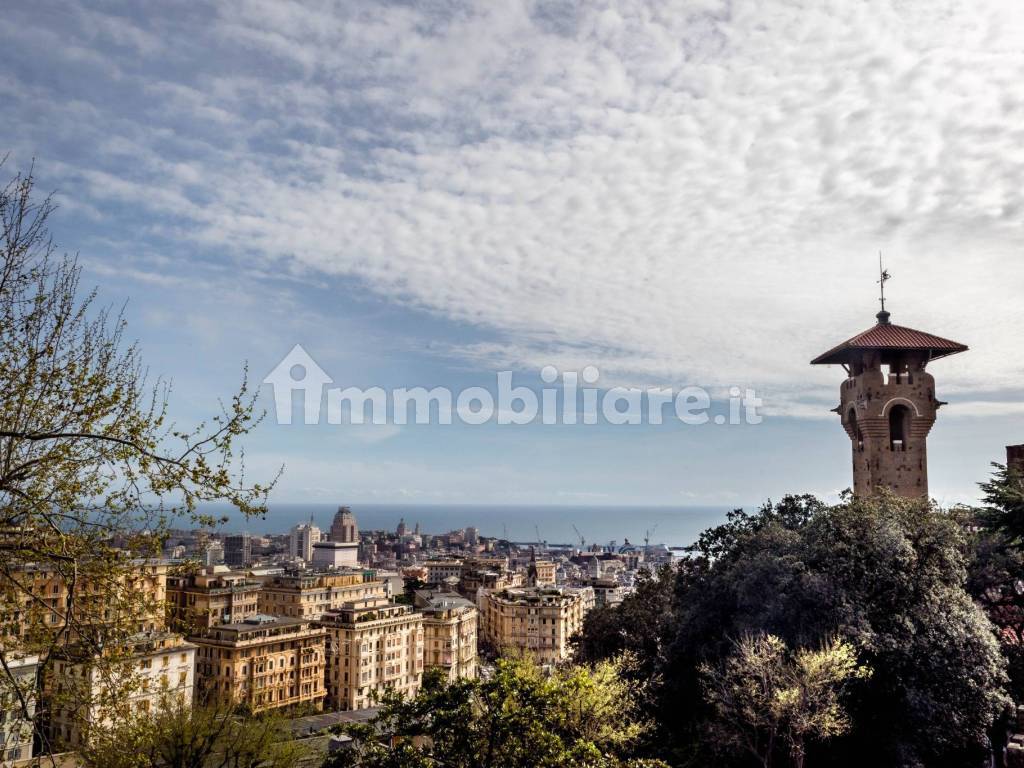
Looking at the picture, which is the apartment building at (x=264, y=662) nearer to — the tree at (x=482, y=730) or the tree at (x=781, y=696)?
the tree at (x=781, y=696)

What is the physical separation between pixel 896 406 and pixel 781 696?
48.5ft

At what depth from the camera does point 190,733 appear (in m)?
25.5

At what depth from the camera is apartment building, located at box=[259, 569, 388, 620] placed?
6812 cm

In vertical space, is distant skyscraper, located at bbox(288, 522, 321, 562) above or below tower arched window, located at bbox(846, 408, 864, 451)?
below

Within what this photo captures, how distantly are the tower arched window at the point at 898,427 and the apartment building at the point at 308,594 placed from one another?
4952cm

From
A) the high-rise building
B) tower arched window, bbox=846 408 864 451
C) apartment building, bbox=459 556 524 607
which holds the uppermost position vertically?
tower arched window, bbox=846 408 864 451

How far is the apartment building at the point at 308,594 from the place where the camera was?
6812 centimetres

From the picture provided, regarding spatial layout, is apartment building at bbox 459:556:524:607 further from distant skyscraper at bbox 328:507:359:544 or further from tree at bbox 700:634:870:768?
distant skyscraper at bbox 328:507:359:544

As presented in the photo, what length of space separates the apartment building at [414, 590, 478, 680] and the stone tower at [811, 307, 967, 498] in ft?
147

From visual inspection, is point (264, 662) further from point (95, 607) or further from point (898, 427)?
point (95, 607)

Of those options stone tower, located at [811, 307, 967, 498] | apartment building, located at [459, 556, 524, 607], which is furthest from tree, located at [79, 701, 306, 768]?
apartment building, located at [459, 556, 524, 607]

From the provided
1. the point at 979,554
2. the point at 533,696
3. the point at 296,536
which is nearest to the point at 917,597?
the point at 979,554

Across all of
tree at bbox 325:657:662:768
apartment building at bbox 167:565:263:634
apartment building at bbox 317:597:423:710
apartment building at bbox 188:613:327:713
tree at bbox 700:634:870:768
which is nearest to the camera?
tree at bbox 325:657:662:768

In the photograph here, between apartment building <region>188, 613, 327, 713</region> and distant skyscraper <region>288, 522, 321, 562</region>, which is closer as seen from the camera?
apartment building <region>188, 613, 327, 713</region>
